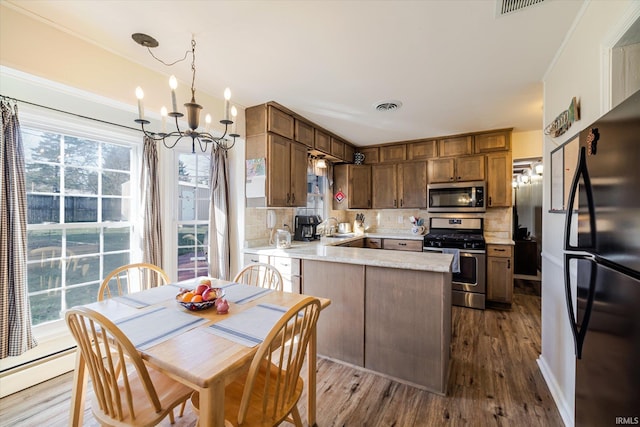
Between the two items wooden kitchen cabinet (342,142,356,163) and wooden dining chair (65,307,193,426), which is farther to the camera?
wooden kitchen cabinet (342,142,356,163)

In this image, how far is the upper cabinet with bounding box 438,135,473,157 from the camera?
13.4 ft

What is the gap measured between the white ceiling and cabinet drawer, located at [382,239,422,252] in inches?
79.1

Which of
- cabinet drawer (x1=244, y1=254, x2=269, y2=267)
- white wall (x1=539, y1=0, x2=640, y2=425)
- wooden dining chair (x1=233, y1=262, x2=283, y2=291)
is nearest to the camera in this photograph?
white wall (x1=539, y1=0, x2=640, y2=425)

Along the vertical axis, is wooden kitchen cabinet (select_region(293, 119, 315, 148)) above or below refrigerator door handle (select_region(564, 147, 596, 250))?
above

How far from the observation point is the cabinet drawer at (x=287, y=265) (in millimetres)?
2670

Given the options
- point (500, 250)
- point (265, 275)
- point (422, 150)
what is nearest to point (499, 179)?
point (500, 250)

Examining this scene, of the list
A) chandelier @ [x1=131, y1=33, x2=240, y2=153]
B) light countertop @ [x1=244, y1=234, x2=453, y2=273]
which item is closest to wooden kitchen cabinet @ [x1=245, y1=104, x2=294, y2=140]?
chandelier @ [x1=131, y1=33, x2=240, y2=153]

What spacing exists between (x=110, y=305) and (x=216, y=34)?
183cm

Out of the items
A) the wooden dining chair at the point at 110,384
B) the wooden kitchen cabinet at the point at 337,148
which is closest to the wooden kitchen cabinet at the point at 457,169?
the wooden kitchen cabinet at the point at 337,148

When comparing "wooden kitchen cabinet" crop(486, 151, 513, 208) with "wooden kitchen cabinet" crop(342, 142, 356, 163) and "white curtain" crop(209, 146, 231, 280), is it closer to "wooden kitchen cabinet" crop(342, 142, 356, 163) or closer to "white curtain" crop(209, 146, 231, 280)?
"wooden kitchen cabinet" crop(342, 142, 356, 163)

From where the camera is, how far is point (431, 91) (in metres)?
2.69

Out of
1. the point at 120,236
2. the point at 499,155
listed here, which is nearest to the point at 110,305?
the point at 120,236

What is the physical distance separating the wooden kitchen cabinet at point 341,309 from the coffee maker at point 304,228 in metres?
1.32

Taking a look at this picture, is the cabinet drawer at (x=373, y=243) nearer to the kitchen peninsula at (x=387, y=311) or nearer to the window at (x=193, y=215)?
the kitchen peninsula at (x=387, y=311)
